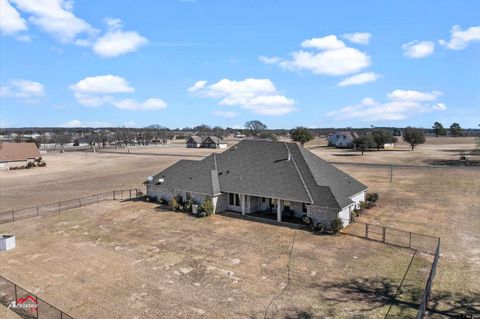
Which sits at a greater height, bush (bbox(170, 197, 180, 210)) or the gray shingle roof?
the gray shingle roof

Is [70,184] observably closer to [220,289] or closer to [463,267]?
[220,289]

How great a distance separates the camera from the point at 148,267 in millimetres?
20422

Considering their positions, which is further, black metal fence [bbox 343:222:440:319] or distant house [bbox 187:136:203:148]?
distant house [bbox 187:136:203:148]

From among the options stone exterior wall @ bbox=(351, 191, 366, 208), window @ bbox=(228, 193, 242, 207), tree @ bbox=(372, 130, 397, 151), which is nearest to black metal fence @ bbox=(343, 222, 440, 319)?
stone exterior wall @ bbox=(351, 191, 366, 208)

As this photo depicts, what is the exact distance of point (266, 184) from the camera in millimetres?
30484

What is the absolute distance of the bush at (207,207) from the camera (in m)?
31.2

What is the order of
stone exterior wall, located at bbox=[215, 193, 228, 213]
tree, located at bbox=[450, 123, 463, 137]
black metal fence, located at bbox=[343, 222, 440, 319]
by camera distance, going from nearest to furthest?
black metal fence, located at bbox=[343, 222, 440, 319]
stone exterior wall, located at bbox=[215, 193, 228, 213]
tree, located at bbox=[450, 123, 463, 137]

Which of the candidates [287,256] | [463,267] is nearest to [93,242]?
[287,256]

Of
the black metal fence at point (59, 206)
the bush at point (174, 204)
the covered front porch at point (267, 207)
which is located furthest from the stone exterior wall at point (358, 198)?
the black metal fence at point (59, 206)

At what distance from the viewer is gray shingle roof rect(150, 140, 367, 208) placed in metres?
28.1

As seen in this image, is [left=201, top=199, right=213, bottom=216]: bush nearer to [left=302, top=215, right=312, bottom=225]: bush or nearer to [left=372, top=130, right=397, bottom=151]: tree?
[left=302, top=215, right=312, bottom=225]: bush

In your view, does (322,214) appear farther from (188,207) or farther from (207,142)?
(207,142)

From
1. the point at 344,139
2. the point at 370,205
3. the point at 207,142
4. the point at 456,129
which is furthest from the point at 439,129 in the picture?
the point at 370,205

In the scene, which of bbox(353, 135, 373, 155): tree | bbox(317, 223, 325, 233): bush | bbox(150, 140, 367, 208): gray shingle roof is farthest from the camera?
bbox(353, 135, 373, 155): tree
